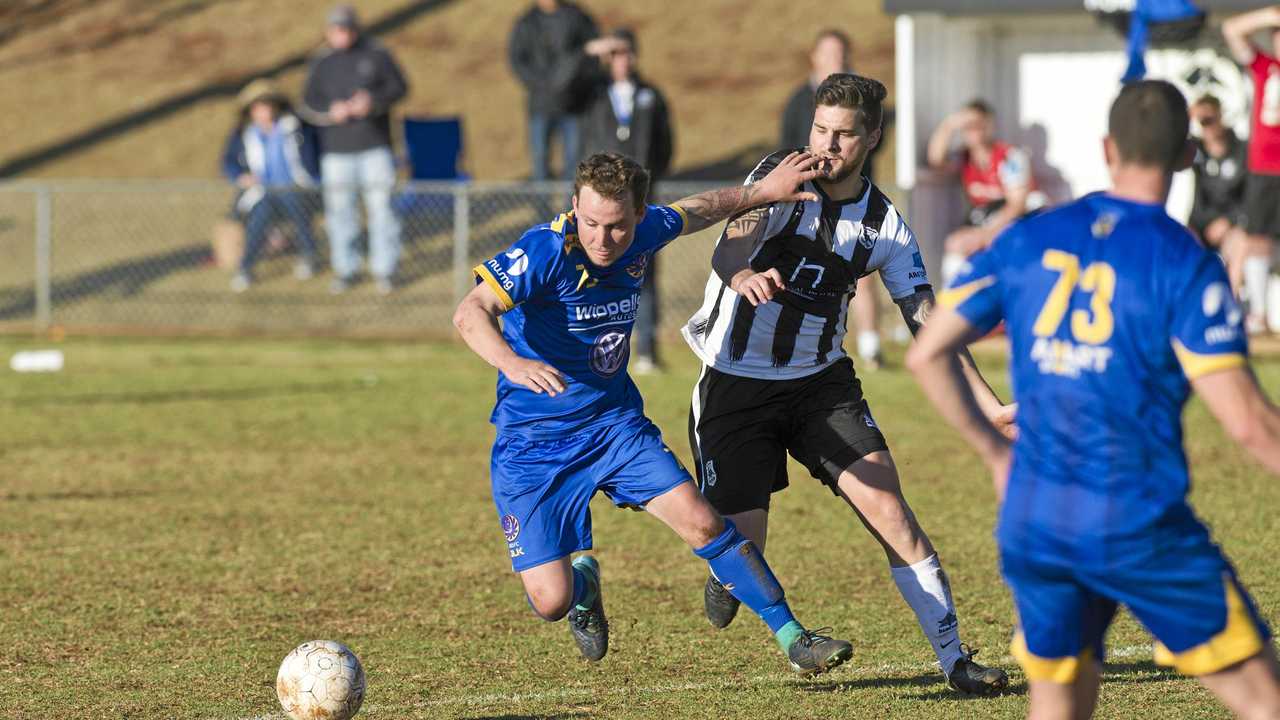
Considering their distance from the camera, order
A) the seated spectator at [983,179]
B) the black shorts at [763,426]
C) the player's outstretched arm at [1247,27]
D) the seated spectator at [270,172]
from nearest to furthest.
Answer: the black shorts at [763,426] → the player's outstretched arm at [1247,27] → the seated spectator at [983,179] → the seated spectator at [270,172]

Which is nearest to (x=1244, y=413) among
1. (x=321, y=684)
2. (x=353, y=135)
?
(x=321, y=684)

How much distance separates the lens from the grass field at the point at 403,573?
5777 mm

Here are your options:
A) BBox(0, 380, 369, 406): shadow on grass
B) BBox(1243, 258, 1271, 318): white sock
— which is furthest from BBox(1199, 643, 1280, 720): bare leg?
BBox(1243, 258, 1271, 318): white sock

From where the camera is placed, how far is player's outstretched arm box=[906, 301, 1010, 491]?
13.0 ft

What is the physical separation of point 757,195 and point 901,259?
22.6 inches

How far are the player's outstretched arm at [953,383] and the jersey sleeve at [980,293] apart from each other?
0.09ft

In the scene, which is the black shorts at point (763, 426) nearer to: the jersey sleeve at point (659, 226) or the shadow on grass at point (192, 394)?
the jersey sleeve at point (659, 226)

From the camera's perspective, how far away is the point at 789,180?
5.89 m

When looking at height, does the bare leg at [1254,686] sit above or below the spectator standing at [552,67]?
below

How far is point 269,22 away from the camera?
92.0ft

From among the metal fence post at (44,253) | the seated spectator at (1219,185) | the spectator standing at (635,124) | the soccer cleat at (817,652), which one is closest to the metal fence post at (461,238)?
the spectator standing at (635,124)

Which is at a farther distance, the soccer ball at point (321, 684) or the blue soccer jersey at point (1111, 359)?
the soccer ball at point (321, 684)

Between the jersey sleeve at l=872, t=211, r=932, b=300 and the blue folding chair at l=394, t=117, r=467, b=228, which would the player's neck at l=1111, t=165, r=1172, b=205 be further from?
the blue folding chair at l=394, t=117, r=467, b=228

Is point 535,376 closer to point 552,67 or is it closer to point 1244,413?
point 1244,413
